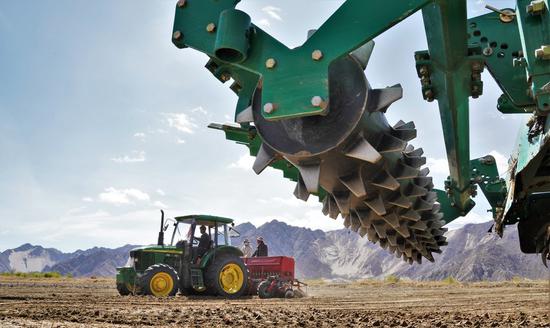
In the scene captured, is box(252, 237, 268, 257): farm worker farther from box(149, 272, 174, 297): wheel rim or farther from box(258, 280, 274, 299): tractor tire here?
box(149, 272, 174, 297): wheel rim

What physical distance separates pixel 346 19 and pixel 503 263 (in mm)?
120668

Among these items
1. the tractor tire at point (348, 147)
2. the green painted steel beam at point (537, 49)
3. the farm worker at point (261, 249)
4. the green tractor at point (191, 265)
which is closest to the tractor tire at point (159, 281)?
the green tractor at point (191, 265)

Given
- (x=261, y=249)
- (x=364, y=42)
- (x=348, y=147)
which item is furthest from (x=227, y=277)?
(x=364, y=42)

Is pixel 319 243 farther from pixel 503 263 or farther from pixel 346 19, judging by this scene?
pixel 346 19

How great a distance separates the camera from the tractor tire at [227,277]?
1157cm

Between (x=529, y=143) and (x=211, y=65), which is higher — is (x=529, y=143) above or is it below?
below

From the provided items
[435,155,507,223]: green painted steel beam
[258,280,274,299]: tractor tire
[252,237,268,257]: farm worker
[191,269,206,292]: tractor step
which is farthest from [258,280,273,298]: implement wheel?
[435,155,507,223]: green painted steel beam

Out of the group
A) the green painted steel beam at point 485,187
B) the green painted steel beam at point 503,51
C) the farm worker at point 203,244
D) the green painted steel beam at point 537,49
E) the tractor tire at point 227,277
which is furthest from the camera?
the farm worker at point 203,244

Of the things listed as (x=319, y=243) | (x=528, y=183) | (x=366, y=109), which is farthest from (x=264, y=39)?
(x=319, y=243)

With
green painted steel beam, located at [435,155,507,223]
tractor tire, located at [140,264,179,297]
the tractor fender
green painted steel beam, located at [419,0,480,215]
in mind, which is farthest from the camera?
the tractor fender

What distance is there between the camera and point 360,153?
91.4 inches

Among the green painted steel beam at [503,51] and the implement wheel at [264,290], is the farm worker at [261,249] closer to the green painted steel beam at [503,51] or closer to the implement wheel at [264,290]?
the implement wheel at [264,290]

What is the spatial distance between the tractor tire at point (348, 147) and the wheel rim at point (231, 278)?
29.8 ft

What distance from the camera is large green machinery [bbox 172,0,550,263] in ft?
7.33
